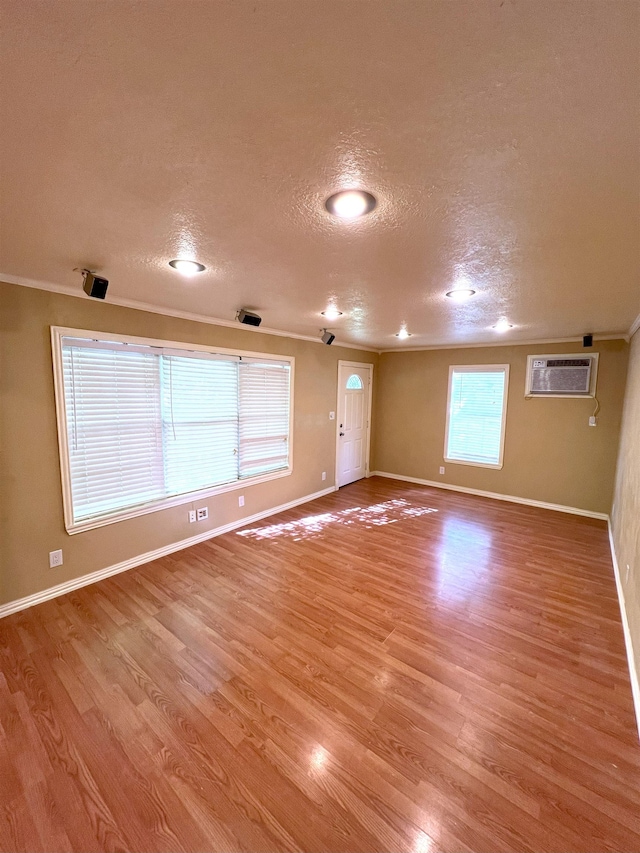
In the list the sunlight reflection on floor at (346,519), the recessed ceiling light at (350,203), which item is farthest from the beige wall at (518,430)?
the recessed ceiling light at (350,203)

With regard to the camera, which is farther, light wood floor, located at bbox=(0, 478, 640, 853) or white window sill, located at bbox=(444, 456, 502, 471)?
white window sill, located at bbox=(444, 456, 502, 471)

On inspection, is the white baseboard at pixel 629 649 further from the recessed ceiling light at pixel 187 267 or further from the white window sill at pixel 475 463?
the recessed ceiling light at pixel 187 267

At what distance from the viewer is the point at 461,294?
2477 mm

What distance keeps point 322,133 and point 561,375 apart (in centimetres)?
481

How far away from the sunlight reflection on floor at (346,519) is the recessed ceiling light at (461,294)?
2.72 metres

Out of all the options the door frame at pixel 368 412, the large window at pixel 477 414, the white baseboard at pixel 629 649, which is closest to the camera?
the white baseboard at pixel 629 649

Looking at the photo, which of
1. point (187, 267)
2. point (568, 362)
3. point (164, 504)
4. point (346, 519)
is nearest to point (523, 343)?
point (568, 362)

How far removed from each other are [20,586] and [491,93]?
12.1 ft

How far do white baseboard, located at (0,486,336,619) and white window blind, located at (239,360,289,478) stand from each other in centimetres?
58

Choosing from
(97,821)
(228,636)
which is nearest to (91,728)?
(97,821)

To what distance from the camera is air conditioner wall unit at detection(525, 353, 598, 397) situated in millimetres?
4316

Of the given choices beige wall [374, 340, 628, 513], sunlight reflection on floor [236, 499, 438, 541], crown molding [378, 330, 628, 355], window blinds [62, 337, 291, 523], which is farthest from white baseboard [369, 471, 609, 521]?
window blinds [62, 337, 291, 523]

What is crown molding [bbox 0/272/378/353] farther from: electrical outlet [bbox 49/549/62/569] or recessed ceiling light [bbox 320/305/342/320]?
electrical outlet [bbox 49/549/62/569]

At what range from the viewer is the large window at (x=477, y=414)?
199 inches
